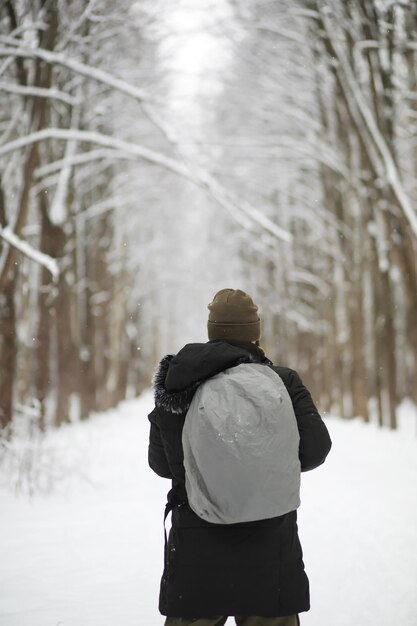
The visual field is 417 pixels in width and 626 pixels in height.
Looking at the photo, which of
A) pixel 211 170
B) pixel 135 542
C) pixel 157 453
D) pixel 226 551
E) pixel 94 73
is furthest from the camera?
pixel 211 170

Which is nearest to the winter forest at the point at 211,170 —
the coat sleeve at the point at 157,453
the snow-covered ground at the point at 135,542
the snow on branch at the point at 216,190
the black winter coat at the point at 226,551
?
the snow on branch at the point at 216,190

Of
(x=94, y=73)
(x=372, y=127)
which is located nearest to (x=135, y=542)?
(x=94, y=73)

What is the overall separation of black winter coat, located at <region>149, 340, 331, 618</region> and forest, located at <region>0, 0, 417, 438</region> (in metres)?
2.19

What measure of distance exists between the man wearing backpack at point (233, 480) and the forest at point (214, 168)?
86.3 inches

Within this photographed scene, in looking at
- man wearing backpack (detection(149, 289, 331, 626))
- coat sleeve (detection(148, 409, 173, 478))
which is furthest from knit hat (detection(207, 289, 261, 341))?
coat sleeve (detection(148, 409, 173, 478))

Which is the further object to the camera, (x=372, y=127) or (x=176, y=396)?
(x=372, y=127)

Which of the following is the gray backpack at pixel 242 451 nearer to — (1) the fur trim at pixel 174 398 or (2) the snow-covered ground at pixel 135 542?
(1) the fur trim at pixel 174 398

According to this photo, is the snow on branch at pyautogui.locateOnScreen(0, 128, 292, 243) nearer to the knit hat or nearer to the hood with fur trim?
the knit hat

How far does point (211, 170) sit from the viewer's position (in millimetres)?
13344

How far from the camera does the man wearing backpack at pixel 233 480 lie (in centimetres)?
216

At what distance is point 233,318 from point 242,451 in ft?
1.79

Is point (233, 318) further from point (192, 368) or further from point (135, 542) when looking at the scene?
point (135, 542)

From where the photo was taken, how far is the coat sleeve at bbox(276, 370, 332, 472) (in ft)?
7.55

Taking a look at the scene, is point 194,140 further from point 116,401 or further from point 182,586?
point 116,401
